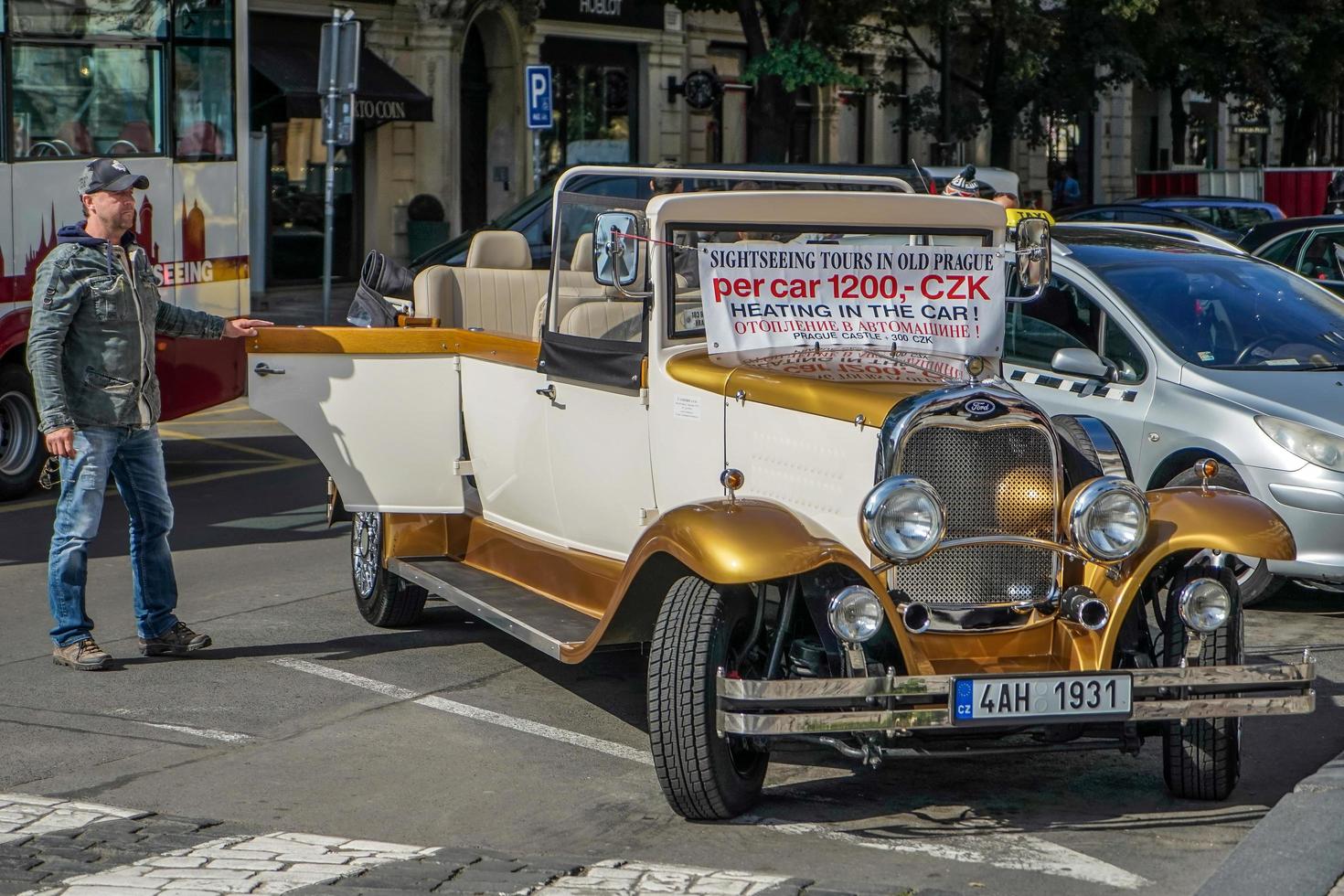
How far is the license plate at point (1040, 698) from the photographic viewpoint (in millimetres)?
5191

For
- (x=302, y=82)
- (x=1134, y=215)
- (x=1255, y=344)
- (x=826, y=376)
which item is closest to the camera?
(x=826, y=376)

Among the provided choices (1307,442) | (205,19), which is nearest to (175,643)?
(1307,442)

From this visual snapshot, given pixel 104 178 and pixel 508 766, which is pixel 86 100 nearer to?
pixel 104 178

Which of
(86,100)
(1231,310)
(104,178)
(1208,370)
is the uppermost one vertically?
(86,100)

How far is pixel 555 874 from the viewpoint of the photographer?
5.02 metres

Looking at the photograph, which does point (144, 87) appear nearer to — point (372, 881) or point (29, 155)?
point (29, 155)

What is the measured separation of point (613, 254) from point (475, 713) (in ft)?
5.92

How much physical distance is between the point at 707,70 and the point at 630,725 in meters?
27.7

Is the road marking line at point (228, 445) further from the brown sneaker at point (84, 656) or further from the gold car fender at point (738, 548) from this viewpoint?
the gold car fender at point (738, 548)

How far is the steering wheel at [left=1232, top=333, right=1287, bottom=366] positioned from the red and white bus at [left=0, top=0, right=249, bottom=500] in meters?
6.01

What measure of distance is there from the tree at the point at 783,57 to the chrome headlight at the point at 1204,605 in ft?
67.2

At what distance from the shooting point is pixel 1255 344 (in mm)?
9211

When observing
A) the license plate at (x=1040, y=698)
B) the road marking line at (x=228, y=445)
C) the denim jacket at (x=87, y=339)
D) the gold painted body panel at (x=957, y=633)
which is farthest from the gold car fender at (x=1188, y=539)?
the road marking line at (x=228, y=445)

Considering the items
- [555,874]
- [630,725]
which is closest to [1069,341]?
[630,725]
